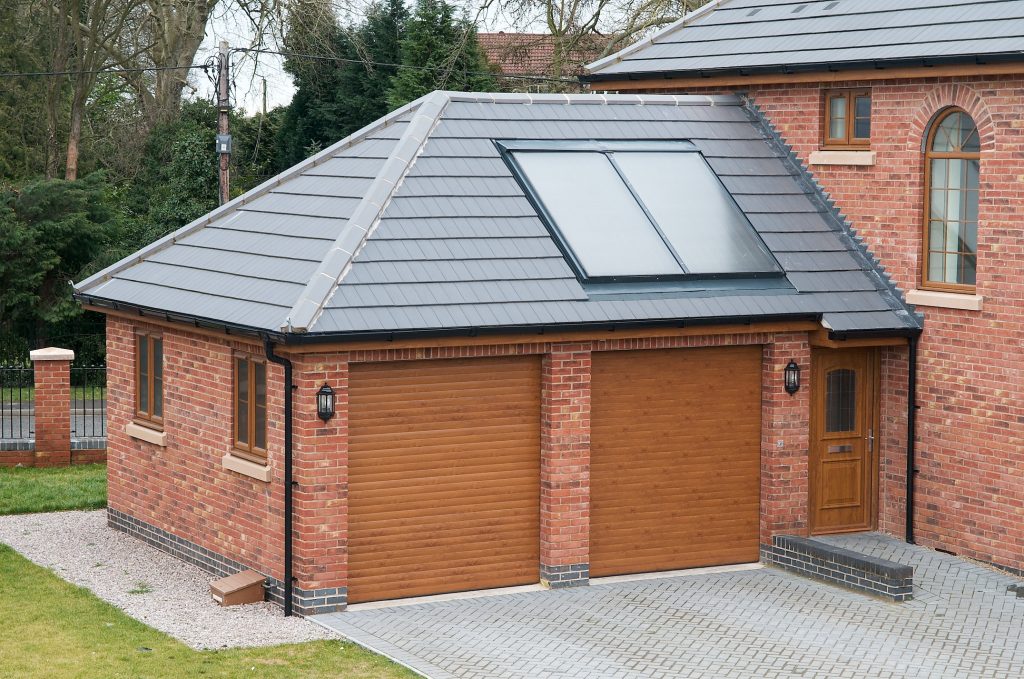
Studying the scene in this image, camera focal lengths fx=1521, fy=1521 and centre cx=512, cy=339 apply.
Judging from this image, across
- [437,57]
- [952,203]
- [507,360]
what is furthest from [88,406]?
[952,203]

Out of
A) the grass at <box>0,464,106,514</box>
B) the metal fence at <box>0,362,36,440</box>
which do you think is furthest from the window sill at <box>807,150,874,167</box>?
the metal fence at <box>0,362,36,440</box>

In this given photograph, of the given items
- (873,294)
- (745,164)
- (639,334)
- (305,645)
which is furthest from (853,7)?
(305,645)

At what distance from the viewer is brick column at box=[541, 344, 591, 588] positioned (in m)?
14.9

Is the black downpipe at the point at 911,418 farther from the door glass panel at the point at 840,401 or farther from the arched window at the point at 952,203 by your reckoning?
the arched window at the point at 952,203

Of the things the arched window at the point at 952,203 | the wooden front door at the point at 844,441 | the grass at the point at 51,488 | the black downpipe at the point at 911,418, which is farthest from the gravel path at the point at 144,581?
the arched window at the point at 952,203

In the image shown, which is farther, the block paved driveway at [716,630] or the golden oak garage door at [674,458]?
the golden oak garage door at [674,458]

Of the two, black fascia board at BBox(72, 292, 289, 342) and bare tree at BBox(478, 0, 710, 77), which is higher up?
bare tree at BBox(478, 0, 710, 77)

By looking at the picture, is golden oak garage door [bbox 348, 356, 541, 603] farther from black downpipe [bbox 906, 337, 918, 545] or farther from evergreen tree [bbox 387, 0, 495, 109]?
evergreen tree [bbox 387, 0, 495, 109]

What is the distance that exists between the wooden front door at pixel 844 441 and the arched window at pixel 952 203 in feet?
4.12

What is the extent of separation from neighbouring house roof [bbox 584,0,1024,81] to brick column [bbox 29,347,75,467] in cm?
882

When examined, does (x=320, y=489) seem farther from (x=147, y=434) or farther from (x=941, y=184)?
(x=941, y=184)

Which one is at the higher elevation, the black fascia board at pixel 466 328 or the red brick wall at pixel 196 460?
the black fascia board at pixel 466 328

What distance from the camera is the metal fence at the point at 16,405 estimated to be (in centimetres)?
2353

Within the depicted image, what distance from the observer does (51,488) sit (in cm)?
2045
